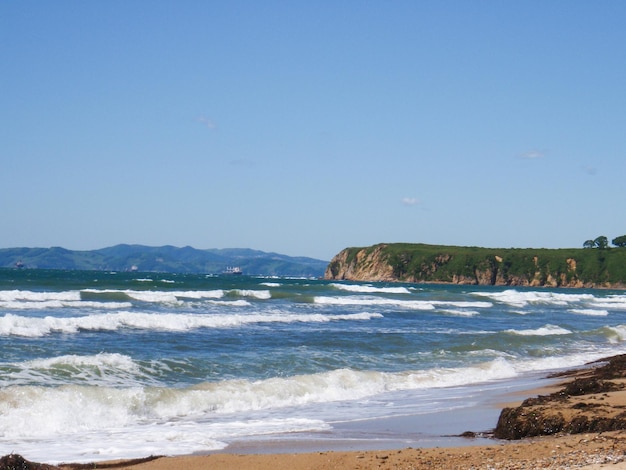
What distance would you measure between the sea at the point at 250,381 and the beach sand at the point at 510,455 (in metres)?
0.83

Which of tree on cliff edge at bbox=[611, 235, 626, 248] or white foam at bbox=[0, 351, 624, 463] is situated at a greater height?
tree on cliff edge at bbox=[611, 235, 626, 248]

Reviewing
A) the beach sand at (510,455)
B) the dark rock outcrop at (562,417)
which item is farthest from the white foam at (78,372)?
the dark rock outcrop at (562,417)

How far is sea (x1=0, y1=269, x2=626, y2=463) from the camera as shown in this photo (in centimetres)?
1095

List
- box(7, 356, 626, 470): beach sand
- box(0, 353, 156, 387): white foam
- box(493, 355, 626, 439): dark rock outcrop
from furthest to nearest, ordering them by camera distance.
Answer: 1. box(0, 353, 156, 387): white foam
2. box(493, 355, 626, 439): dark rock outcrop
3. box(7, 356, 626, 470): beach sand

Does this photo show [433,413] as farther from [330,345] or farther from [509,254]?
[509,254]

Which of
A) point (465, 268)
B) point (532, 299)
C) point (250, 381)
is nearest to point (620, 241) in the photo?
point (465, 268)

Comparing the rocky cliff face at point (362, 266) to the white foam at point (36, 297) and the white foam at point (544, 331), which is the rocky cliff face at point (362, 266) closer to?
the white foam at point (36, 297)

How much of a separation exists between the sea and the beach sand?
2.73 feet

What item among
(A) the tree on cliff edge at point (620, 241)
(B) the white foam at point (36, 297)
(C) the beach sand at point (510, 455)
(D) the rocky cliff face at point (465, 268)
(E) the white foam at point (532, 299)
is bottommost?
(E) the white foam at point (532, 299)

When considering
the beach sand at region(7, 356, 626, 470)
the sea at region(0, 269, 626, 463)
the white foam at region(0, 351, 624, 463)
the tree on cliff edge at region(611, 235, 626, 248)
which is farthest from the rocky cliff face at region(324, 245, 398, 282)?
the beach sand at region(7, 356, 626, 470)

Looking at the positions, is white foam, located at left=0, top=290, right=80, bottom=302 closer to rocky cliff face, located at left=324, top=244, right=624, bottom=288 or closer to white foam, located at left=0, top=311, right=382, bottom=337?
white foam, located at left=0, top=311, right=382, bottom=337

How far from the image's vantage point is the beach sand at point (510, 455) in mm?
7918

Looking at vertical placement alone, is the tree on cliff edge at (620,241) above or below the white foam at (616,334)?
above

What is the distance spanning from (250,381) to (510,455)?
28.1ft
